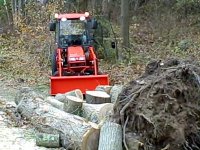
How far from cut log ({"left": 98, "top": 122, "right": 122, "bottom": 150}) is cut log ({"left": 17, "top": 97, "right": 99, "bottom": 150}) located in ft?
0.86

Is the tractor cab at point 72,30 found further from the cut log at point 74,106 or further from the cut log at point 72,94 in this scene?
the cut log at point 74,106

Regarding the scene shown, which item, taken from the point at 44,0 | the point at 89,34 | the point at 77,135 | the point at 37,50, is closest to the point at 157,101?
the point at 77,135

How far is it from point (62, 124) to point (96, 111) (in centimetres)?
77

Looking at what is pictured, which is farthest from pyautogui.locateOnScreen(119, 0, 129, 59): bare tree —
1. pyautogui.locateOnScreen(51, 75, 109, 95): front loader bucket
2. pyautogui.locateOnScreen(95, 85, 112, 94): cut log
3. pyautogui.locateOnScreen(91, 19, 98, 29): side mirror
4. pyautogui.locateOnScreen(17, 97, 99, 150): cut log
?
pyautogui.locateOnScreen(17, 97, 99, 150): cut log

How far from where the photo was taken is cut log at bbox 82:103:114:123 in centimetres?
851

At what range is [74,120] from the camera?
8.35 m

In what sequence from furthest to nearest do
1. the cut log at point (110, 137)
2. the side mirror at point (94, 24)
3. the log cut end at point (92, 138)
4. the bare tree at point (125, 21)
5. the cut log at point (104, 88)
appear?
the bare tree at point (125, 21), the side mirror at point (94, 24), the cut log at point (104, 88), the log cut end at point (92, 138), the cut log at point (110, 137)

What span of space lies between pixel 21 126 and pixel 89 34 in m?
4.92

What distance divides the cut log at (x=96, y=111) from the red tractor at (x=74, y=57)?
2.75m

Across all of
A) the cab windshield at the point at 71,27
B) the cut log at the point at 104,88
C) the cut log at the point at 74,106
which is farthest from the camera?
the cab windshield at the point at 71,27

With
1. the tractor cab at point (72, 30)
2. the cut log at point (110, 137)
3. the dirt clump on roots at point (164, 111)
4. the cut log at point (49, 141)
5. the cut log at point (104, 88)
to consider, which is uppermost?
the tractor cab at point (72, 30)

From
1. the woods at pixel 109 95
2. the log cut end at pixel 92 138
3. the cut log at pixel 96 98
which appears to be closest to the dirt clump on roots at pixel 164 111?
the woods at pixel 109 95

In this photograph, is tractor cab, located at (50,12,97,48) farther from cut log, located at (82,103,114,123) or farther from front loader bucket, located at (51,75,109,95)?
cut log, located at (82,103,114,123)

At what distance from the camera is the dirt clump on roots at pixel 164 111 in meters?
6.82
